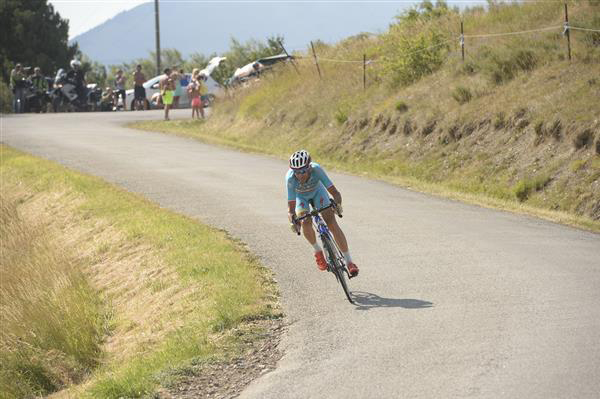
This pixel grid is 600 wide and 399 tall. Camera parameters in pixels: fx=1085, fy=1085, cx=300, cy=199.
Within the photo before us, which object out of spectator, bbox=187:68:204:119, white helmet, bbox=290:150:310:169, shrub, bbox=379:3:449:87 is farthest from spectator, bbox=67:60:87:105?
white helmet, bbox=290:150:310:169

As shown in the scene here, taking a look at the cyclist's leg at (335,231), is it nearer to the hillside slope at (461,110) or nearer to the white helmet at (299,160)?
the white helmet at (299,160)

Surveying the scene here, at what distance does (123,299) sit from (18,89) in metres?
33.4

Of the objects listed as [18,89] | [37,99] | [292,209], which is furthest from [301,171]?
[37,99]

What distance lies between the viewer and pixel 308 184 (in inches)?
470

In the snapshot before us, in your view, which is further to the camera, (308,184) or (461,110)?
(461,110)

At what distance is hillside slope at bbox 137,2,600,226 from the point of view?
65.2ft

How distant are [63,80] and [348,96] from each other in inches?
795

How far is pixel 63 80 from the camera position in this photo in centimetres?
4656

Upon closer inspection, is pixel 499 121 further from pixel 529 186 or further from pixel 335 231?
pixel 335 231

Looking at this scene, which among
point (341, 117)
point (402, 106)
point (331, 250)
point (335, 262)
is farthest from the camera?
point (341, 117)

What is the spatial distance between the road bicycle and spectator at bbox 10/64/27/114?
34.6 m

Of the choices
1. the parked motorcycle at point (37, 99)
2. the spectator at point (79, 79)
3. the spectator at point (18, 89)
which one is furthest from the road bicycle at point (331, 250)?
the parked motorcycle at point (37, 99)

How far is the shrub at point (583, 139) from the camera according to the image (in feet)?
63.6

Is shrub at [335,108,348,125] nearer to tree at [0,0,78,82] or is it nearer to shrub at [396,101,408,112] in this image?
shrub at [396,101,408,112]
